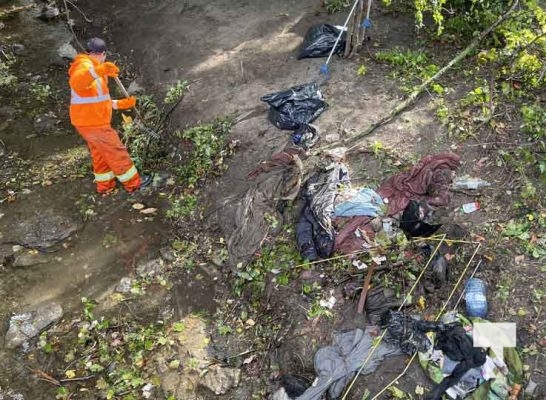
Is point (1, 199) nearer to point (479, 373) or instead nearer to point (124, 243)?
point (124, 243)

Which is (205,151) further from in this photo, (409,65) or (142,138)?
(409,65)

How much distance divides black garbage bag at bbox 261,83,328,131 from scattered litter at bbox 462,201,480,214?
6.79ft

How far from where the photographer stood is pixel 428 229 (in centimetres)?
433

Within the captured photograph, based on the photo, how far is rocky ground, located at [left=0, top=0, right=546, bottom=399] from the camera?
416cm

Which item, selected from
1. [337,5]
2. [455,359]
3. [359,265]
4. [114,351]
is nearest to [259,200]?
[359,265]

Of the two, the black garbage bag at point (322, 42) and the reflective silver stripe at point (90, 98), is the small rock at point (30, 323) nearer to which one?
the reflective silver stripe at point (90, 98)

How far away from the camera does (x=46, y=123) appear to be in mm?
6945

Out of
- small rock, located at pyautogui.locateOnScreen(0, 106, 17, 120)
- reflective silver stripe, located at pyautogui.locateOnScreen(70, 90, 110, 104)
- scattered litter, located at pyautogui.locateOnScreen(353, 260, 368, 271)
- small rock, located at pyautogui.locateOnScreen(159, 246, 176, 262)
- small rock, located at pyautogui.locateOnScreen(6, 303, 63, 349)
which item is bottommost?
small rock, located at pyautogui.locateOnScreen(6, 303, 63, 349)

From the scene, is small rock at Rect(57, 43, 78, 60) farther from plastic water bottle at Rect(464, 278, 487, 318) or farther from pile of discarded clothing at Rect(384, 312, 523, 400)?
plastic water bottle at Rect(464, 278, 487, 318)

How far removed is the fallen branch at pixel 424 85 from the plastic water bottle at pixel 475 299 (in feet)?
6.75

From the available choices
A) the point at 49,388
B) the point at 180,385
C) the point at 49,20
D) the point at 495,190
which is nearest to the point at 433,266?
the point at 495,190

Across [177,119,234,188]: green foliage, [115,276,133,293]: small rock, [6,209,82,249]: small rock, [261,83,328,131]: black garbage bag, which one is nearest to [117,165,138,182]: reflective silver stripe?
[177,119,234,188]: green foliage

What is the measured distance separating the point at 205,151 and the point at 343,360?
3.07m

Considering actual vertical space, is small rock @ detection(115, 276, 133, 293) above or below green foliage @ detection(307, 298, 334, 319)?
below
